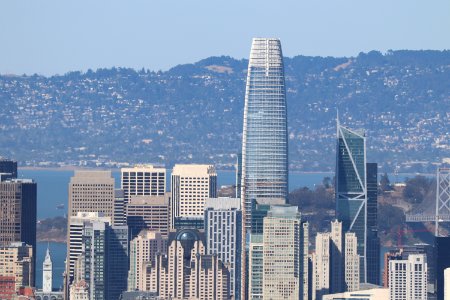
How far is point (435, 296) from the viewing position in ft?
163

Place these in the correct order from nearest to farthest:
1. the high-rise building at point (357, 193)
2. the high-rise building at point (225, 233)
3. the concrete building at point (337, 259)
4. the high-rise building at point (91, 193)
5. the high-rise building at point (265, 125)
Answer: the high-rise building at point (225, 233), the concrete building at point (337, 259), the high-rise building at point (357, 193), the high-rise building at point (91, 193), the high-rise building at point (265, 125)

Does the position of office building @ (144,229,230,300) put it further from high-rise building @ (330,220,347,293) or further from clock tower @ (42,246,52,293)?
high-rise building @ (330,220,347,293)

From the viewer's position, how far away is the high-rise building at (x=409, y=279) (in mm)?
50000

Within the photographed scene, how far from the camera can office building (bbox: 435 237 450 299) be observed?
164 ft

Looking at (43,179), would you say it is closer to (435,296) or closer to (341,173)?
(341,173)

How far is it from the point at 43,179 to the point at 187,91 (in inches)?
1178

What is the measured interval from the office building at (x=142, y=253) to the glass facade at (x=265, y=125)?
7050mm

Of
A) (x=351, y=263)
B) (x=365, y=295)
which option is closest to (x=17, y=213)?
(x=351, y=263)

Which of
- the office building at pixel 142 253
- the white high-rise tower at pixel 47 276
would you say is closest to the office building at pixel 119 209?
the office building at pixel 142 253

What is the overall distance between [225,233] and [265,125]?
859cm

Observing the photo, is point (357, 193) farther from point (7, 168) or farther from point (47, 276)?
point (47, 276)

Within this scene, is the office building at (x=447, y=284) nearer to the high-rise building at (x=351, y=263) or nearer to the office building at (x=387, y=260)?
the office building at (x=387, y=260)

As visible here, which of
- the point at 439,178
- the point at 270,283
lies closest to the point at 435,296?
the point at 270,283

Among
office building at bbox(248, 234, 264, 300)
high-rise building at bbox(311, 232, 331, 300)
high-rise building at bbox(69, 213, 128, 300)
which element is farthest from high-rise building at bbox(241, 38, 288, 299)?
office building at bbox(248, 234, 264, 300)
